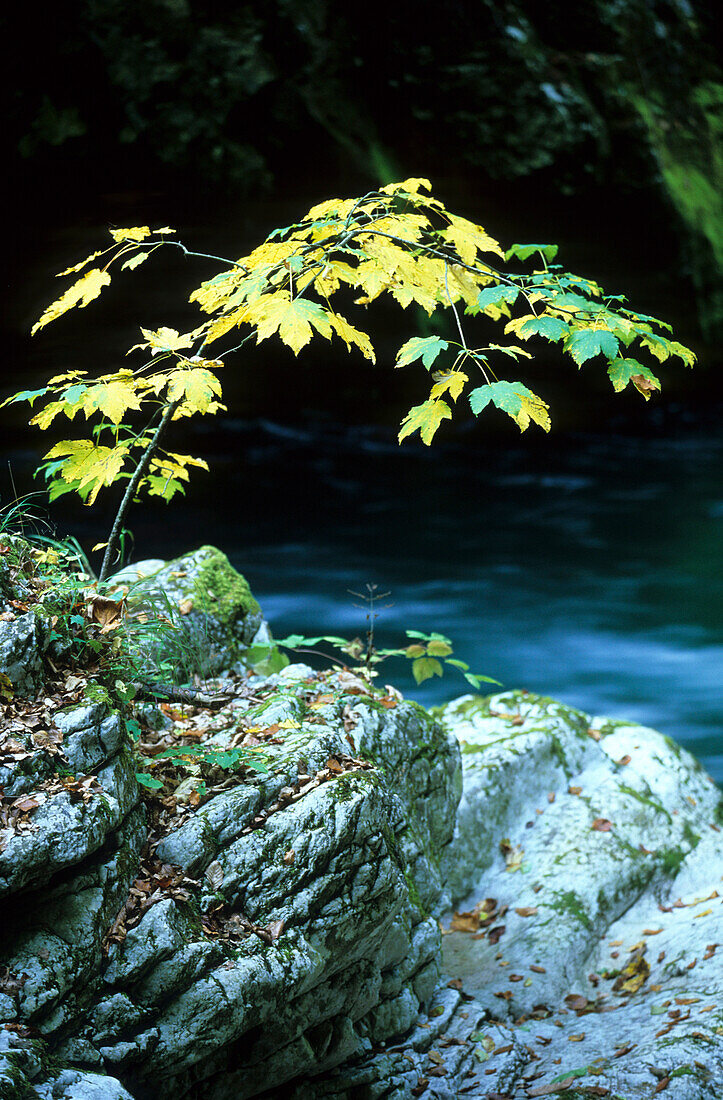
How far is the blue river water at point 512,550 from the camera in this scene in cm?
775

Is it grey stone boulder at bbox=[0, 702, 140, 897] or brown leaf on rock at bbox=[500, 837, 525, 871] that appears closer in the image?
grey stone boulder at bbox=[0, 702, 140, 897]

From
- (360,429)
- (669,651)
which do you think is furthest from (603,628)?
(360,429)

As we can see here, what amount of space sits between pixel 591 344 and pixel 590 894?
117 inches

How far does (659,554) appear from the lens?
10.3 metres

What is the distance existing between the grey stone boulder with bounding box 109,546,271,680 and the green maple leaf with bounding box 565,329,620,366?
2002 millimetres

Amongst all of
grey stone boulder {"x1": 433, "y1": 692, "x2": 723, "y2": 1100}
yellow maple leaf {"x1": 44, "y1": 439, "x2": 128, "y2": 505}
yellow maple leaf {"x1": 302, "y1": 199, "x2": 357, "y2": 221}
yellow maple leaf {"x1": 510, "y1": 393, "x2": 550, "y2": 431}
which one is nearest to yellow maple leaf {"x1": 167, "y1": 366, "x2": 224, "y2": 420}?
yellow maple leaf {"x1": 44, "y1": 439, "x2": 128, "y2": 505}

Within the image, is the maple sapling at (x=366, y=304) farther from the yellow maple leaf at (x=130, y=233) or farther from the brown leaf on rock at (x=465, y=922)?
the brown leaf on rock at (x=465, y=922)

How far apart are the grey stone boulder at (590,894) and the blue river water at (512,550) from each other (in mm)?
2162

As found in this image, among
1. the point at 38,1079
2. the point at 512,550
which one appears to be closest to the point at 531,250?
the point at 38,1079

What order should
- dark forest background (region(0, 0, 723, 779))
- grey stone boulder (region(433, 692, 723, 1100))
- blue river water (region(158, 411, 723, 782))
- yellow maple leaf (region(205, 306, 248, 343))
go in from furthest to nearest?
dark forest background (region(0, 0, 723, 779)) < blue river water (region(158, 411, 723, 782)) < grey stone boulder (region(433, 692, 723, 1100)) < yellow maple leaf (region(205, 306, 248, 343))

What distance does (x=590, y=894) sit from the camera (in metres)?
3.96

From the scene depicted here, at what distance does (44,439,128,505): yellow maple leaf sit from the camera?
258 centimetres

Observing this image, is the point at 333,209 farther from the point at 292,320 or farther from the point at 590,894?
the point at 590,894

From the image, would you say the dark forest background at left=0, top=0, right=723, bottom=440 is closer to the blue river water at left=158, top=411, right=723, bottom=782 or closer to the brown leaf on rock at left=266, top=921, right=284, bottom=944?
the blue river water at left=158, top=411, right=723, bottom=782
